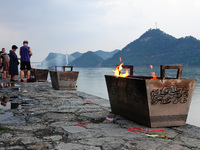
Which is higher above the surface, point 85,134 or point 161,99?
point 161,99

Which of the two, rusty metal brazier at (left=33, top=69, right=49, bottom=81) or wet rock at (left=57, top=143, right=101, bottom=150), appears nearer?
wet rock at (left=57, top=143, right=101, bottom=150)

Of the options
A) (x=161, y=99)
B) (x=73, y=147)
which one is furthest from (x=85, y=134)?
(x=161, y=99)

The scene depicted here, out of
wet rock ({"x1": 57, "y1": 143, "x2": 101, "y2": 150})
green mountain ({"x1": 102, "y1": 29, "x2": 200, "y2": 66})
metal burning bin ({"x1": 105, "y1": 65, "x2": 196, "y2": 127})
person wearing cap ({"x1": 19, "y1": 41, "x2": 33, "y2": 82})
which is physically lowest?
wet rock ({"x1": 57, "y1": 143, "x2": 101, "y2": 150})

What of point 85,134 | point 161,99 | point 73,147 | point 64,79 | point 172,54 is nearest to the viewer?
point 73,147

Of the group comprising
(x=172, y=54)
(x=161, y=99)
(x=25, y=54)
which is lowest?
(x=161, y=99)

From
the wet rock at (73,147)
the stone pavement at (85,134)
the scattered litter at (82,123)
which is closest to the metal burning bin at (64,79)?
the stone pavement at (85,134)

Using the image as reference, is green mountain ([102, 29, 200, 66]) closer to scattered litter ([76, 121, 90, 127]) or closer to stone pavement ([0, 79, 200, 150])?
stone pavement ([0, 79, 200, 150])

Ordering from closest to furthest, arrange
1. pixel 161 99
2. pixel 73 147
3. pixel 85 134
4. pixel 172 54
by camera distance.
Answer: pixel 73 147 → pixel 85 134 → pixel 161 99 → pixel 172 54

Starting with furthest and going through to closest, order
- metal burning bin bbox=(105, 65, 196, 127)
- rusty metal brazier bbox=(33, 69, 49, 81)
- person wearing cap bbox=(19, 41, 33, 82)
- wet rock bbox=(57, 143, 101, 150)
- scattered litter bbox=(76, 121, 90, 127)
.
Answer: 1. rusty metal brazier bbox=(33, 69, 49, 81)
2. person wearing cap bbox=(19, 41, 33, 82)
3. scattered litter bbox=(76, 121, 90, 127)
4. metal burning bin bbox=(105, 65, 196, 127)
5. wet rock bbox=(57, 143, 101, 150)

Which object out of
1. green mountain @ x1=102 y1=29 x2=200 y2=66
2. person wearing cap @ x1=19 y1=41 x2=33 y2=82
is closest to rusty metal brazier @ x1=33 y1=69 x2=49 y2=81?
person wearing cap @ x1=19 y1=41 x2=33 y2=82

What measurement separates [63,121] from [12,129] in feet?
2.87

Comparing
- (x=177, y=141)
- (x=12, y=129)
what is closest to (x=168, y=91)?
(x=177, y=141)

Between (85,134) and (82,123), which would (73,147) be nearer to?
(85,134)

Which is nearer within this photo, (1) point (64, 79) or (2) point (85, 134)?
(2) point (85, 134)
